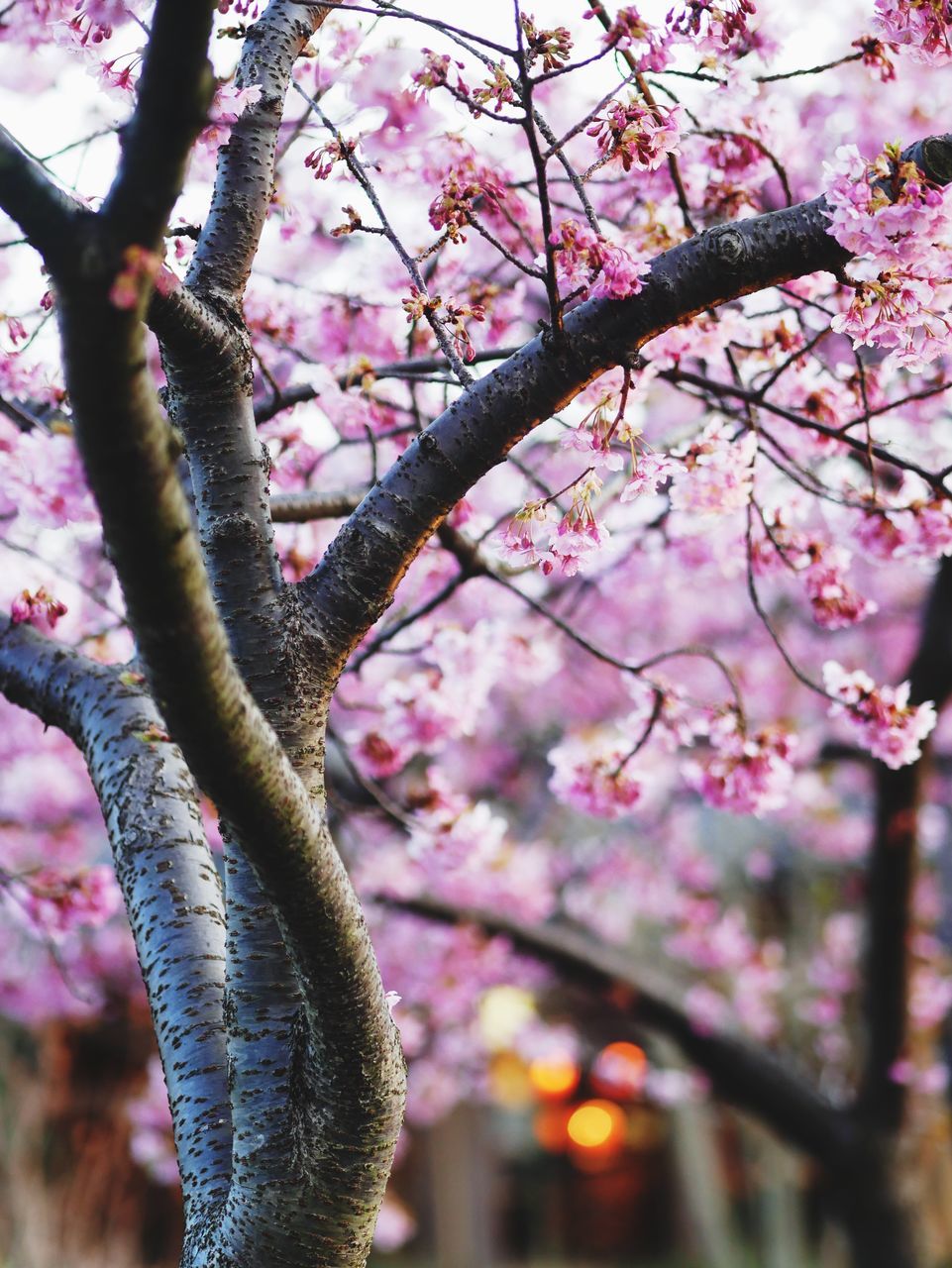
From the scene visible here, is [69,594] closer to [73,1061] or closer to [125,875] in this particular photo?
[125,875]

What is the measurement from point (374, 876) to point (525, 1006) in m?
7.72

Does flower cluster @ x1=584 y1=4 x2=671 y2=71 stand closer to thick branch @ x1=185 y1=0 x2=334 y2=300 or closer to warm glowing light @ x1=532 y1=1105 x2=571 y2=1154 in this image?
thick branch @ x1=185 y1=0 x2=334 y2=300

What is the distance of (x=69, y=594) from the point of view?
3721 mm

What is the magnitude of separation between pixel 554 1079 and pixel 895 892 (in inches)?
359

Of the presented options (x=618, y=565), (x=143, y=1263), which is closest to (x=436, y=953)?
(x=618, y=565)

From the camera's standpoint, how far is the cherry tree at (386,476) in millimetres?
1355

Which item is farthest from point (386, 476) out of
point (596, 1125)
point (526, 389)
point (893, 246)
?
point (596, 1125)

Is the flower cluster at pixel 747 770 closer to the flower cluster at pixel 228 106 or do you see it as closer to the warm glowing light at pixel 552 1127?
the flower cluster at pixel 228 106

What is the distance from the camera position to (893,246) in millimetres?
1741

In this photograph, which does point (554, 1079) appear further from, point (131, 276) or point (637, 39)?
point (131, 276)

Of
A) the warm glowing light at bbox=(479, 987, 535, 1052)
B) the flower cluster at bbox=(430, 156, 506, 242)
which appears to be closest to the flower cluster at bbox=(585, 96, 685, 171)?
the flower cluster at bbox=(430, 156, 506, 242)

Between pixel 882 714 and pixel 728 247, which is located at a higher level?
pixel 728 247

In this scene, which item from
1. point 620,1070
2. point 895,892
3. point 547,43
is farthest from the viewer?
point 620,1070

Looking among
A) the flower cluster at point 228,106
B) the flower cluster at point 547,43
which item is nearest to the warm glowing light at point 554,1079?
the flower cluster at point 228,106
